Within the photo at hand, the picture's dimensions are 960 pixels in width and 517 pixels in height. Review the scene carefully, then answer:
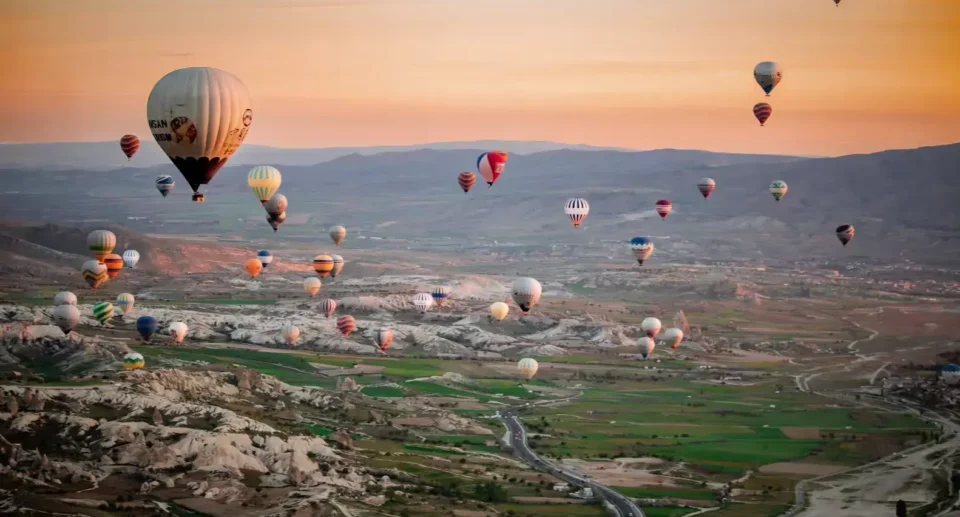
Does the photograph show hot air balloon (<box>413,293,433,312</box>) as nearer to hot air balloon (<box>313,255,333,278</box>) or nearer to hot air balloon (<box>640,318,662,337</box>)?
hot air balloon (<box>313,255,333,278</box>)

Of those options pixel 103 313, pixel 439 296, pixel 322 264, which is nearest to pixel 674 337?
pixel 439 296

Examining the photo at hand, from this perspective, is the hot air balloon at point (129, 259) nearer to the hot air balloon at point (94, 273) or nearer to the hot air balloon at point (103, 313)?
the hot air balloon at point (103, 313)

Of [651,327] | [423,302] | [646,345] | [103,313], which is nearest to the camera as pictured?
→ [103,313]

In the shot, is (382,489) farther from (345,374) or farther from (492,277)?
(492,277)

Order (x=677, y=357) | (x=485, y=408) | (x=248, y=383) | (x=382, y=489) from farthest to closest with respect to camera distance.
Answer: (x=677, y=357) < (x=485, y=408) < (x=248, y=383) < (x=382, y=489)

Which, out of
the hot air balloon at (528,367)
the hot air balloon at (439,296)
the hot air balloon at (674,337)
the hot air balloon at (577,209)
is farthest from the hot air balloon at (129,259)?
the hot air balloon at (528,367)

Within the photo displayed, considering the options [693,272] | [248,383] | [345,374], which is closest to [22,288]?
[345,374]

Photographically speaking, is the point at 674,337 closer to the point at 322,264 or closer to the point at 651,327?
the point at 651,327
